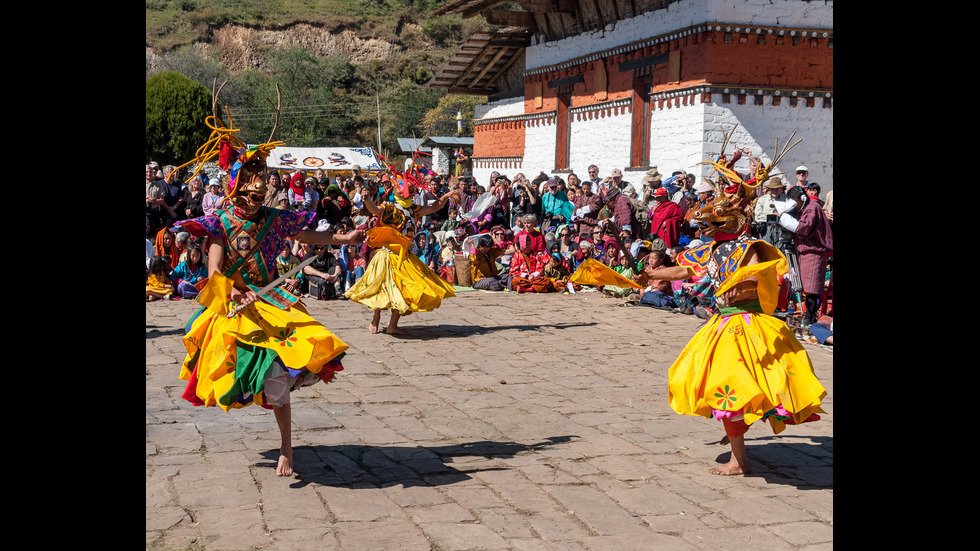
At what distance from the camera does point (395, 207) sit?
1108 cm

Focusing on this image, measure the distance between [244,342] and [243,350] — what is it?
62 mm

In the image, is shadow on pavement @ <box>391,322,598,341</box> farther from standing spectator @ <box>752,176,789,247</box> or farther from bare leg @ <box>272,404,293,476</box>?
bare leg @ <box>272,404,293,476</box>

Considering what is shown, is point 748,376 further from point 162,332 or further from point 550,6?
point 550,6

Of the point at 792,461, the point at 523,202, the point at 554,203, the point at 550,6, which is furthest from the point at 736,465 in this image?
the point at 550,6

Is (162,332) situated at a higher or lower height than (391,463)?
higher

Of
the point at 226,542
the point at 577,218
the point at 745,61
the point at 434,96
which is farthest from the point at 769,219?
the point at 434,96

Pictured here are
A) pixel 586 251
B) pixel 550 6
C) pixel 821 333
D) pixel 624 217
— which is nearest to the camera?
pixel 821 333

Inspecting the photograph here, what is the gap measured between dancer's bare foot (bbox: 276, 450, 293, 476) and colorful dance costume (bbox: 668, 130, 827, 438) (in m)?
2.36

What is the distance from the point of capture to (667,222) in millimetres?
14648

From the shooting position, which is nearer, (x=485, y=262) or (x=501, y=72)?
(x=485, y=262)

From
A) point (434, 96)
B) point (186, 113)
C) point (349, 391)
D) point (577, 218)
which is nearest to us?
point (349, 391)

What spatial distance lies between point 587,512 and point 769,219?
8.50 meters
